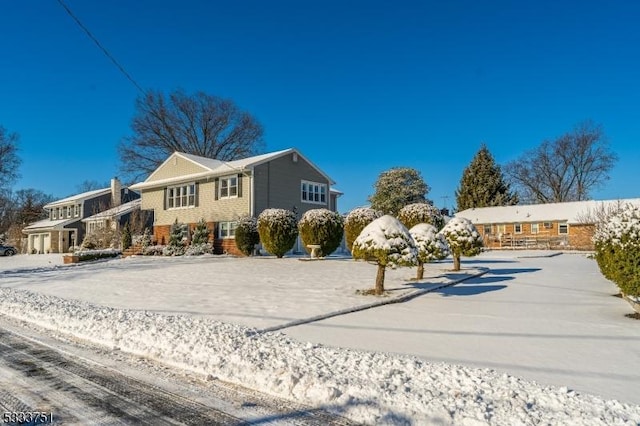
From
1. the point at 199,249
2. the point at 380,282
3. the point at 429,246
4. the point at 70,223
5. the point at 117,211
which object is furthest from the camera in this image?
the point at 70,223

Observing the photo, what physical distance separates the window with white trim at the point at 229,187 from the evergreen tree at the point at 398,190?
19173 mm

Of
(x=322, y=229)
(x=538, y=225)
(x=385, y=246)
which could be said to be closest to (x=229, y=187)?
(x=322, y=229)

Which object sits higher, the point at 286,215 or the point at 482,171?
the point at 482,171

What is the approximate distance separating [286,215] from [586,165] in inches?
1631

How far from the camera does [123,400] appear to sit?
4.06m

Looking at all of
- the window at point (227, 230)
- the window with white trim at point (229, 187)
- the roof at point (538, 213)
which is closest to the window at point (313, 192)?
the window with white trim at point (229, 187)

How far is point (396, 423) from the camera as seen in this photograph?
135 inches

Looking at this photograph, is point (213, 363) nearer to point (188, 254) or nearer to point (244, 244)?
point (244, 244)

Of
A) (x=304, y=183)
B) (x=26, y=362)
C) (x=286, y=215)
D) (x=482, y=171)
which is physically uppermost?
(x=482, y=171)

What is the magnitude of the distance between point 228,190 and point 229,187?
0.20 metres

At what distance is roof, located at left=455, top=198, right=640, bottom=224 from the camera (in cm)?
3691

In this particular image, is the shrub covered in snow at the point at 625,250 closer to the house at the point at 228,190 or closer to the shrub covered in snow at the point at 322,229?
the shrub covered in snow at the point at 322,229

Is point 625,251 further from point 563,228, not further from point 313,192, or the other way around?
point 563,228

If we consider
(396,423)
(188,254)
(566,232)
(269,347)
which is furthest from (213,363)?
(566,232)
